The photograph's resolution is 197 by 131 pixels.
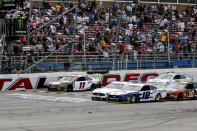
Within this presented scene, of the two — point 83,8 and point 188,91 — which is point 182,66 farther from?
point 188,91

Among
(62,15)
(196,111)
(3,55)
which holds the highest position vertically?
(62,15)

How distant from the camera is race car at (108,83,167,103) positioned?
24438 millimetres

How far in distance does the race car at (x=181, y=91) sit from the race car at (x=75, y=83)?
23.9 ft

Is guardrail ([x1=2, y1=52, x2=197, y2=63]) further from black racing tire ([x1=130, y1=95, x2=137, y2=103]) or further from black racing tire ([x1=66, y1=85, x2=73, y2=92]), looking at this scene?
black racing tire ([x1=130, y1=95, x2=137, y2=103])

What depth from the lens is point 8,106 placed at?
21781 millimetres

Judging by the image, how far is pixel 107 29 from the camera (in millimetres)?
37750

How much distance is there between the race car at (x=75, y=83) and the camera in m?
32.8

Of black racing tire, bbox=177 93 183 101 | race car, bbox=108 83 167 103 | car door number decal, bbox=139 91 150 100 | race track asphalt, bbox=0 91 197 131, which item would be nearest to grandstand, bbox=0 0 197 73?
race car, bbox=108 83 167 103

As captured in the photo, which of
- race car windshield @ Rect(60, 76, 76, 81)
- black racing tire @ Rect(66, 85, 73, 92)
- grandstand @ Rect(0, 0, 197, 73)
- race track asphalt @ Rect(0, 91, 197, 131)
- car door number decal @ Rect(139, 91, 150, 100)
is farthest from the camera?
race car windshield @ Rect(60, 76, 76, 81)

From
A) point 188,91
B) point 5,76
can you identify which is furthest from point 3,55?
point 188,91

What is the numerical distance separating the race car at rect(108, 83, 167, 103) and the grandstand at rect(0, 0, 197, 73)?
28.2 feet

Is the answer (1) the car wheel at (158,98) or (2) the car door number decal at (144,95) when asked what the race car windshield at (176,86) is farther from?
(2) the car door number decal at (144,95)

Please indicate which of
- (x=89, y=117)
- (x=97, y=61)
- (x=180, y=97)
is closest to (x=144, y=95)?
(x=180, y=97)

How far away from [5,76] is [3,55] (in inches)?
56.1
